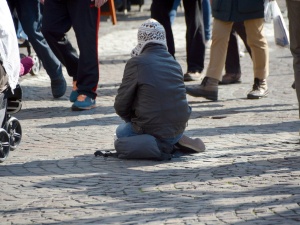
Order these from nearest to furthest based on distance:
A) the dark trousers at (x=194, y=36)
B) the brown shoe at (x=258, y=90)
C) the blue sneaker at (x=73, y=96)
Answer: the blue sneaker at (x=73, y=96) < the brown shoe at (x=258, y=90) < the dark trousers at (x=194, y=36)

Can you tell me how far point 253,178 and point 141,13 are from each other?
1424cm

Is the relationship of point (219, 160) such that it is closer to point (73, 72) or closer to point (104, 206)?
point (104, 206)

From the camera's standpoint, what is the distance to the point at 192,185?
747 cm

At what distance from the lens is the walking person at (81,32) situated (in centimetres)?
1071

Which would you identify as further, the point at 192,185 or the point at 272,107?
the point at 272,107

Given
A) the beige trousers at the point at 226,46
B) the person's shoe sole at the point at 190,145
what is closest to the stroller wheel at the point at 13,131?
the person's shoe sole at the point at 190,145

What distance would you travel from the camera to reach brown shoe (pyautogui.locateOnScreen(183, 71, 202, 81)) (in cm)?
1280

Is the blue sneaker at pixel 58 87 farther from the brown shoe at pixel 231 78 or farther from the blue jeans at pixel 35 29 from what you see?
the brown shoe at pixel 231 78

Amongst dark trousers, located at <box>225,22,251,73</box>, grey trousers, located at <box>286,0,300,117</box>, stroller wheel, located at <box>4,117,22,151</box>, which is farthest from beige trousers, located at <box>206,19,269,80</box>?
stroller wheel, located at <box>4,117,22,151</box>

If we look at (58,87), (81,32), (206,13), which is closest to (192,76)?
(58,87)

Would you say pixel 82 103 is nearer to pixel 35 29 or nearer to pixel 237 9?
pixel 35 29

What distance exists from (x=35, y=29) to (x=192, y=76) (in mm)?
2344

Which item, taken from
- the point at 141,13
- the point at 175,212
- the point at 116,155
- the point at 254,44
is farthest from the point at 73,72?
the point at 141,13

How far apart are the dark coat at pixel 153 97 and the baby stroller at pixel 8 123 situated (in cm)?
86
